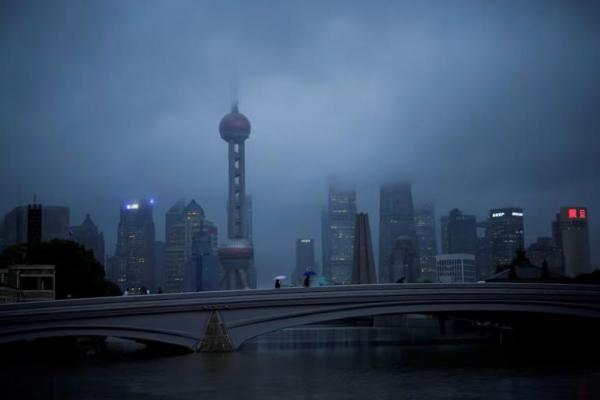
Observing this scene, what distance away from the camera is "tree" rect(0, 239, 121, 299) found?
313 feet

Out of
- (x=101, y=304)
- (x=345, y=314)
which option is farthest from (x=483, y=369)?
(x=101, y=304)

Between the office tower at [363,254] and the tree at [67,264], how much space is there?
174ft

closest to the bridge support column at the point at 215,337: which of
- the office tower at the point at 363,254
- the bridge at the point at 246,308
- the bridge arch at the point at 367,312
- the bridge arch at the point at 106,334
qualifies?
the bridge at the point at 246,308

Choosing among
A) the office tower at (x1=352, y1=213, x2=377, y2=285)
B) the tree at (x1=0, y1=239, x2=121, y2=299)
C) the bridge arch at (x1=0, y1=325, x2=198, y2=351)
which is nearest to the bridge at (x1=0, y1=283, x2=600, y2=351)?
the bridge arch at (x1=0, y1=325, x2=198, y2=351)

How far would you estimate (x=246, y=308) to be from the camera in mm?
60062

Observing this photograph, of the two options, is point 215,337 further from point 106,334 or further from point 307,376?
point 307,376

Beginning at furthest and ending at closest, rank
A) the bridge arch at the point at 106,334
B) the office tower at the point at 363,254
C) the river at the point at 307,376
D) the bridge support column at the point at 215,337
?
the office tower at the point at 363,254 → the bridge support column at the point at 215,337 → the bridge arch at the point at 106,334 → the river at the point at 307,376

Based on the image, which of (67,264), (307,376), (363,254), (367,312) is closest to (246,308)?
(367,312)

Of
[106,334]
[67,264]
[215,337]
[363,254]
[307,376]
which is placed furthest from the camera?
[363,254]

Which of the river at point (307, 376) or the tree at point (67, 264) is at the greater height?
the tree at point (67, 264)

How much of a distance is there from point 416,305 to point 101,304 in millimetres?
26026

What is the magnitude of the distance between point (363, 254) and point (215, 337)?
81579mm

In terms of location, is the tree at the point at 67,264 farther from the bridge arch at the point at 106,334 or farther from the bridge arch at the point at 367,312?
the bridge arch at the point at 367,312

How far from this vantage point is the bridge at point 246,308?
5697 centimetres
